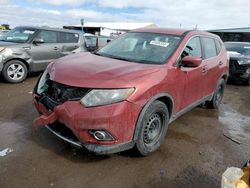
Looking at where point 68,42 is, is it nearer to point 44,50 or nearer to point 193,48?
point 44,50

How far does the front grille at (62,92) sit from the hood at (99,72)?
0.06 meters

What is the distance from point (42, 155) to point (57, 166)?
35cm

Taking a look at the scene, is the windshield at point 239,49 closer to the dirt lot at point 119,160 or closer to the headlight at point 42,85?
the dirt lot at point 119,160

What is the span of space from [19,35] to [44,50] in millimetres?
862

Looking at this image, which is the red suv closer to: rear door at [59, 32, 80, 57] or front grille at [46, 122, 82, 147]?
front grille at [46, 122, 82, 147]

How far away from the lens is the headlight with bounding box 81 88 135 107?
280cm

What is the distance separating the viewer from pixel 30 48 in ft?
23.8

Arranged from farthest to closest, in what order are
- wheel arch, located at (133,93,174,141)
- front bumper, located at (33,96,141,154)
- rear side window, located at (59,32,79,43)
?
rear side window, located at (59,32,79,43) < wheel arch, located at (133,93,174,141) < front bumper, located at (33,96,141,154)

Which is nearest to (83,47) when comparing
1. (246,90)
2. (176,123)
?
(176,123)

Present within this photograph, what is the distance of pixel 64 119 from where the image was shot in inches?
115

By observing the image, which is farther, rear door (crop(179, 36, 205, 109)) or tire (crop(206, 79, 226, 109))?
tire (crop(206, 79, 226, 109))

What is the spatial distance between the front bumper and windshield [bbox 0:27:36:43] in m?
5.16

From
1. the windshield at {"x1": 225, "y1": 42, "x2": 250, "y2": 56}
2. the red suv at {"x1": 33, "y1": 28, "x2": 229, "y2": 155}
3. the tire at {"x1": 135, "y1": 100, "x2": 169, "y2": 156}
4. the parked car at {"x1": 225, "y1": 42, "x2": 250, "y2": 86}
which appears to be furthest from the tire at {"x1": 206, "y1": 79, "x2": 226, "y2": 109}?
the windshield at {"x1": 225, "y1": 42, "x2": 250, "y2": 56}

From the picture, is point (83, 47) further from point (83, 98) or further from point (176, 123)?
point (83, 98)
